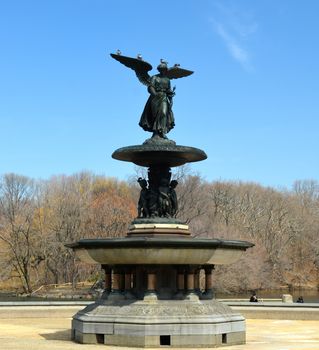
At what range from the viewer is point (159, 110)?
772 inches

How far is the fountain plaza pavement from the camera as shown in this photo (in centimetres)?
1644

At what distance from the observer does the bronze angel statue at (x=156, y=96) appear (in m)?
19.6

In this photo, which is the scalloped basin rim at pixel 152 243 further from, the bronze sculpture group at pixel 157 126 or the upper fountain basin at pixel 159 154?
the upper fountain basin at pixel 159 154

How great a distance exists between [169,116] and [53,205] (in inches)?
1933

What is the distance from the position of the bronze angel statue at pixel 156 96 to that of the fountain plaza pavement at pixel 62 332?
6.26m

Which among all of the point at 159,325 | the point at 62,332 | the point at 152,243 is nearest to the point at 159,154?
the point at 152,243

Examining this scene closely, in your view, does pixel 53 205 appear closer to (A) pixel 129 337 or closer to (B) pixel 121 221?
(B) pixel 121 221

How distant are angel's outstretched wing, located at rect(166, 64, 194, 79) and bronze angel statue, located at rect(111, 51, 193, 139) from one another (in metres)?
0.16

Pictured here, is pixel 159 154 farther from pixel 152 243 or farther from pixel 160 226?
→ pixel 152 243

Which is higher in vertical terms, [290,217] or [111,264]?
[290,217]

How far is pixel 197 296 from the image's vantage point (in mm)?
18031

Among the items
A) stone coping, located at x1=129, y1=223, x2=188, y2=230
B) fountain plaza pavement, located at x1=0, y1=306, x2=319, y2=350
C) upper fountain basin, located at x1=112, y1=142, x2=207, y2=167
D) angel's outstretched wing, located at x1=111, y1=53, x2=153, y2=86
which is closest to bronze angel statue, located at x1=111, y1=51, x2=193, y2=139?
angel's outstretched wing, located at x1=111, y1=53, x2=153, y2=86

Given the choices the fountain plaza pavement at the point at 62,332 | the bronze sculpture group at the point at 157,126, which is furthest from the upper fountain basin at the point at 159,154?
the fountain plaza pavement at the point at 62,332

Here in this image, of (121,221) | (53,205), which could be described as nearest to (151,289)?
(121,221)
